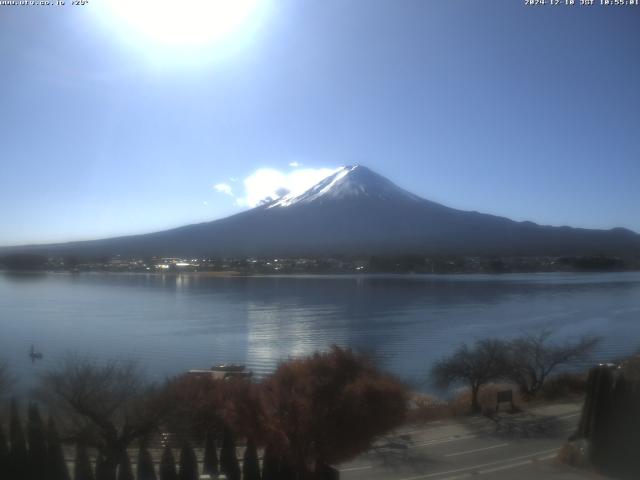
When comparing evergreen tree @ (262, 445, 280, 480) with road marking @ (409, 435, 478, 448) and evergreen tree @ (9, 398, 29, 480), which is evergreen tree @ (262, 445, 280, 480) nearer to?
road marking @ (409, 435, 478, 448)

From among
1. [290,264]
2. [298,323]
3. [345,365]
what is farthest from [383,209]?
[345,365]

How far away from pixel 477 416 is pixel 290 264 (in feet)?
47.9

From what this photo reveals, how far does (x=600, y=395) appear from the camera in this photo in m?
4.38

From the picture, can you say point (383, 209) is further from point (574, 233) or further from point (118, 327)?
point (118, 327)

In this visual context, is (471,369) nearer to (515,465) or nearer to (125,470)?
(515,465)

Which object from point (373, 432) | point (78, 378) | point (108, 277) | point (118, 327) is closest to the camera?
point (373, 432)

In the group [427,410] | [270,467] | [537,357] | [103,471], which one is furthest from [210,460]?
[537,357]

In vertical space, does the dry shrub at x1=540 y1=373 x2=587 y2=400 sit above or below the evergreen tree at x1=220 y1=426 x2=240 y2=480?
below

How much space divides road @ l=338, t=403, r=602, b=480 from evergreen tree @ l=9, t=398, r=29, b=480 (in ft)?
6.12

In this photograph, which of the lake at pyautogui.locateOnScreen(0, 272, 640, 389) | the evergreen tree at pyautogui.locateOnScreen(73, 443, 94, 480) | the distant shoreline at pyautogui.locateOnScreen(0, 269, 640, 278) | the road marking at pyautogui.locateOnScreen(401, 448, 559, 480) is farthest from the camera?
the distant shoreline at pyautogui.locateOnScreen(0, 269, 640, 278)

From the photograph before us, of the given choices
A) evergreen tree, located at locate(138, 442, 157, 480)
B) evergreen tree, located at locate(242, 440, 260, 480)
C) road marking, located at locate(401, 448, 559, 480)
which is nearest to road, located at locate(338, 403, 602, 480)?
road marking, located at locate(401, 448, 559, 480)

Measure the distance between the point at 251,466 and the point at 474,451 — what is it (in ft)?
5.34

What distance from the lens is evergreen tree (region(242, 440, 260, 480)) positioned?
150 inches

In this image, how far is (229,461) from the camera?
3.81m
